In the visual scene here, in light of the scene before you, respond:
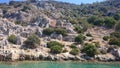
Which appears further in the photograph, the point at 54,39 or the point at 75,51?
the point at 54,39

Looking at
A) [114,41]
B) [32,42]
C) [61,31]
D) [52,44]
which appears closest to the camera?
[32,42]

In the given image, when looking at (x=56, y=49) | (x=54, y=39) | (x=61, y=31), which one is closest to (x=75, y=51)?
(x=56, y=49)

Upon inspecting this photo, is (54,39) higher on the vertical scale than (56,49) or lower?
lower

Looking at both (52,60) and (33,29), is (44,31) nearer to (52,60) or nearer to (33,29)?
(33,29)

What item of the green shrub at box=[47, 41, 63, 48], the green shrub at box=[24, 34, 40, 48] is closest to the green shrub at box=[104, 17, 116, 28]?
the green shrub at box=[47, 41, 63, 48]

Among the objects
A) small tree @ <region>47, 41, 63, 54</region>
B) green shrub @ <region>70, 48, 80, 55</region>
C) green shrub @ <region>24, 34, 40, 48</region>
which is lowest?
green shrub @ <region>70, 48, 80, 55</region>

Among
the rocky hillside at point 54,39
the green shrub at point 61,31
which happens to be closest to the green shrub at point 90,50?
the rocky hillside at point 54,39

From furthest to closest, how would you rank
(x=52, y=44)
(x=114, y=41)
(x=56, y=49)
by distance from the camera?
1. (x=114, y=41)
2. (x=52, y=44)
3. (x=56, y=49)

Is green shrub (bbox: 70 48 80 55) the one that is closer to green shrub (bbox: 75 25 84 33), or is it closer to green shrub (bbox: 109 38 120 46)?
green shrub (bbox: 109 38 120 46)

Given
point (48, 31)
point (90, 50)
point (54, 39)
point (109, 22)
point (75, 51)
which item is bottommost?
point (75, 51)

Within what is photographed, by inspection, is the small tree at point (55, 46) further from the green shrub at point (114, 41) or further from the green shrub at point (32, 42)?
the green shrub at point (114, 41)

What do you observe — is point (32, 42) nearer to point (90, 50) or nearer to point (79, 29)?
point (90, 50)

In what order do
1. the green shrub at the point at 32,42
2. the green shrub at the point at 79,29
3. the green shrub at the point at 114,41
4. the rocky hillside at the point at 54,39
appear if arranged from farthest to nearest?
the green shrub at the point at 79,29 < the green shrub at the point at 114,41 < the green shrub at the point at 32,42 < the rocky hillside at the point at 54,39

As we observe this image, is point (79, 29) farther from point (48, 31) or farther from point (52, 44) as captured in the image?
point (52, 44)
